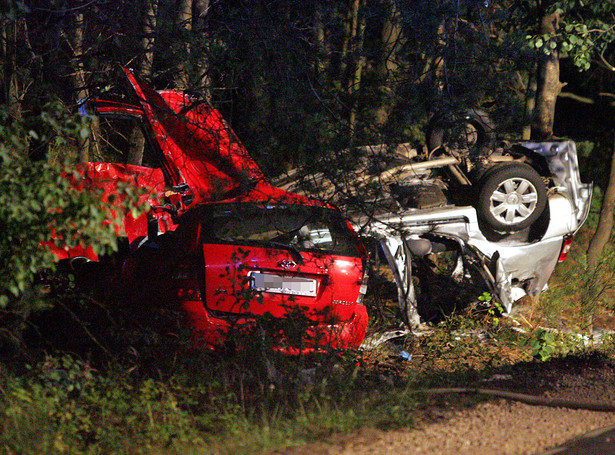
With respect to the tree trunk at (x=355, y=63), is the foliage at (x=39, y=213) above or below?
below

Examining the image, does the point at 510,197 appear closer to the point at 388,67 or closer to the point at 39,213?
the point at 388,67

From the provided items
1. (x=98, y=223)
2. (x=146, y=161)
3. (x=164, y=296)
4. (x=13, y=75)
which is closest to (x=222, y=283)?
(x=164, y=296)

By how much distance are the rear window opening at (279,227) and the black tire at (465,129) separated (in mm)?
1598

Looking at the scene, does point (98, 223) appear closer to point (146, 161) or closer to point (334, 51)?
point (334, 51)

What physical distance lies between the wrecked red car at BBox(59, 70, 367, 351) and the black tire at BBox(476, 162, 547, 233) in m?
2.43

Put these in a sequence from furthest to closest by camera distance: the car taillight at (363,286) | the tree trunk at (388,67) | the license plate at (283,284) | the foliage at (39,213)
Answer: the tree trunk at (388,67) → the car taillight at (363,286) → the license plate at (283,284) → the foliage at (39,213)

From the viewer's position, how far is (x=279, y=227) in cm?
585

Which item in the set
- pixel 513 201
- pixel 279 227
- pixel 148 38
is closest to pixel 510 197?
pixel 513 201

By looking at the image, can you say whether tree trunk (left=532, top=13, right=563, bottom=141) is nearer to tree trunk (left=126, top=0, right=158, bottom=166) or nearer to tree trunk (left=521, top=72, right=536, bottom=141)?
tree trunk (left=521, top=72, right=536, bottom=141)

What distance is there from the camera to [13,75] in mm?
5715

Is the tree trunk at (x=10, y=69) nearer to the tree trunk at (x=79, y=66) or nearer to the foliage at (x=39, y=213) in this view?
the tree trunk at (x=79, y=66)

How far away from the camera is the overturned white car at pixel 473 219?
6.79 metres

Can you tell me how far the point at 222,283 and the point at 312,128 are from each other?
1.73 metres

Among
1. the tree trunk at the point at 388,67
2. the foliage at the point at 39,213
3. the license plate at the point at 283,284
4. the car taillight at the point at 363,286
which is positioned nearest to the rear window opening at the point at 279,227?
the car taillight at the point at 363,286
